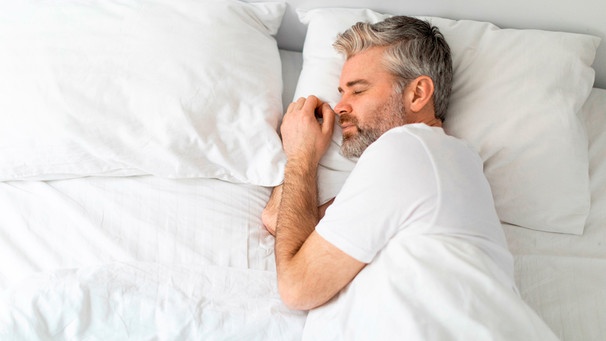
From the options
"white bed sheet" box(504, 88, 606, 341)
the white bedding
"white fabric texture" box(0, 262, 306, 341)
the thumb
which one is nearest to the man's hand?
the thumb

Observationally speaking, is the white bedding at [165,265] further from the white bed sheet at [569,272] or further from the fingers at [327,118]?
the fingers at [327,118]

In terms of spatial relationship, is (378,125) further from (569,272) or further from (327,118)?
(569,272)

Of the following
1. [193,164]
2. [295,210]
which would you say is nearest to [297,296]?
[295,210]

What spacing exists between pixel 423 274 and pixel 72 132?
2.65ft

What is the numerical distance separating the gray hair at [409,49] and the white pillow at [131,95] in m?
0.25

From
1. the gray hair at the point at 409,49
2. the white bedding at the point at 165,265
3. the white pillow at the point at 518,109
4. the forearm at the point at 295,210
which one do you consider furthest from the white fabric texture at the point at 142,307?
the gray hair at the point at 409,49

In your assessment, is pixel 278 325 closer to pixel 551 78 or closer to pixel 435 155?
pixel 435 155

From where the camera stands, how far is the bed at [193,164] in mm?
1102

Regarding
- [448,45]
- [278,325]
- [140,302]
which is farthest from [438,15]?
[140,302]

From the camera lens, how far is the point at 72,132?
48.9 inches

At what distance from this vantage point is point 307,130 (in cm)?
132

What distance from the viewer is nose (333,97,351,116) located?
4.44ft

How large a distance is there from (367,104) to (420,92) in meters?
0.13

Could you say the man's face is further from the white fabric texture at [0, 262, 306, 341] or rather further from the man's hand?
the white fabric texture at [0, 262, 306, 341]
